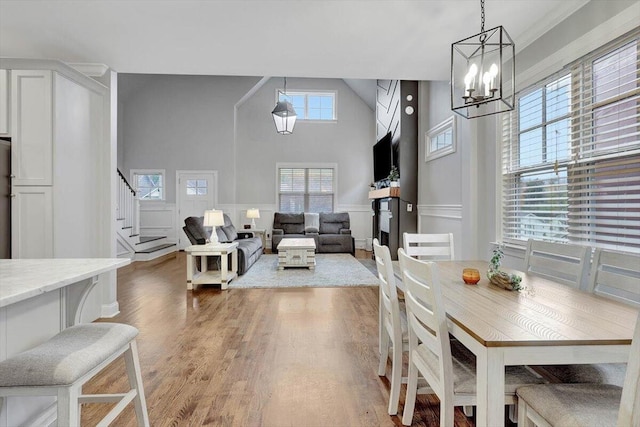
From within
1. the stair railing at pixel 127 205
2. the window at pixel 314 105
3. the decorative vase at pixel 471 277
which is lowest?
the decorative vase at pixel 471 277

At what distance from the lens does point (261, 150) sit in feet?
28.1

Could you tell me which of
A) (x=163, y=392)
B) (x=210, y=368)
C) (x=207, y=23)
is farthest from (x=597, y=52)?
(x=163, y=392)

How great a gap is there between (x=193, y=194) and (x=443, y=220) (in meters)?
6.36

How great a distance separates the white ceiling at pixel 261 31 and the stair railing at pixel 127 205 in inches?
152

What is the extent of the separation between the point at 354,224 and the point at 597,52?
22.5 ft

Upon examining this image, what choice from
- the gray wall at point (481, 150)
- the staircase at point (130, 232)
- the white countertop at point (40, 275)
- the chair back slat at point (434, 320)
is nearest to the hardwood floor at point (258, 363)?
the chair back slat at point (434, 320)

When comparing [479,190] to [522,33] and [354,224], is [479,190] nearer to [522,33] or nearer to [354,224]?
[522,33]

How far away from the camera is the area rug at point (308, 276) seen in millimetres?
4426

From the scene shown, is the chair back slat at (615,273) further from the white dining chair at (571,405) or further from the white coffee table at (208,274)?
the white coffee table at (208,274)

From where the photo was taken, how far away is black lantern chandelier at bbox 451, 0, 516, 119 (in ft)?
5.43

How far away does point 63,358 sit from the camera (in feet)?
3.38

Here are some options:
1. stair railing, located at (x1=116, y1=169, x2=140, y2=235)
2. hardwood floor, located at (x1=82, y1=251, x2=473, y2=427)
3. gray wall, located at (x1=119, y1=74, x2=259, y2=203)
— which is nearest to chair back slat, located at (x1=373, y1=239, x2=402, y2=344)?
hardwood floor, located at (x1=82, y1=251, x2=473, y2=427)

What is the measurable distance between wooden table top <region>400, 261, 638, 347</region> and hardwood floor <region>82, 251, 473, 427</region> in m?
0.71

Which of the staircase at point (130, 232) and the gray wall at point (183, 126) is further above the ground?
the gray wall at point (183, 126)
